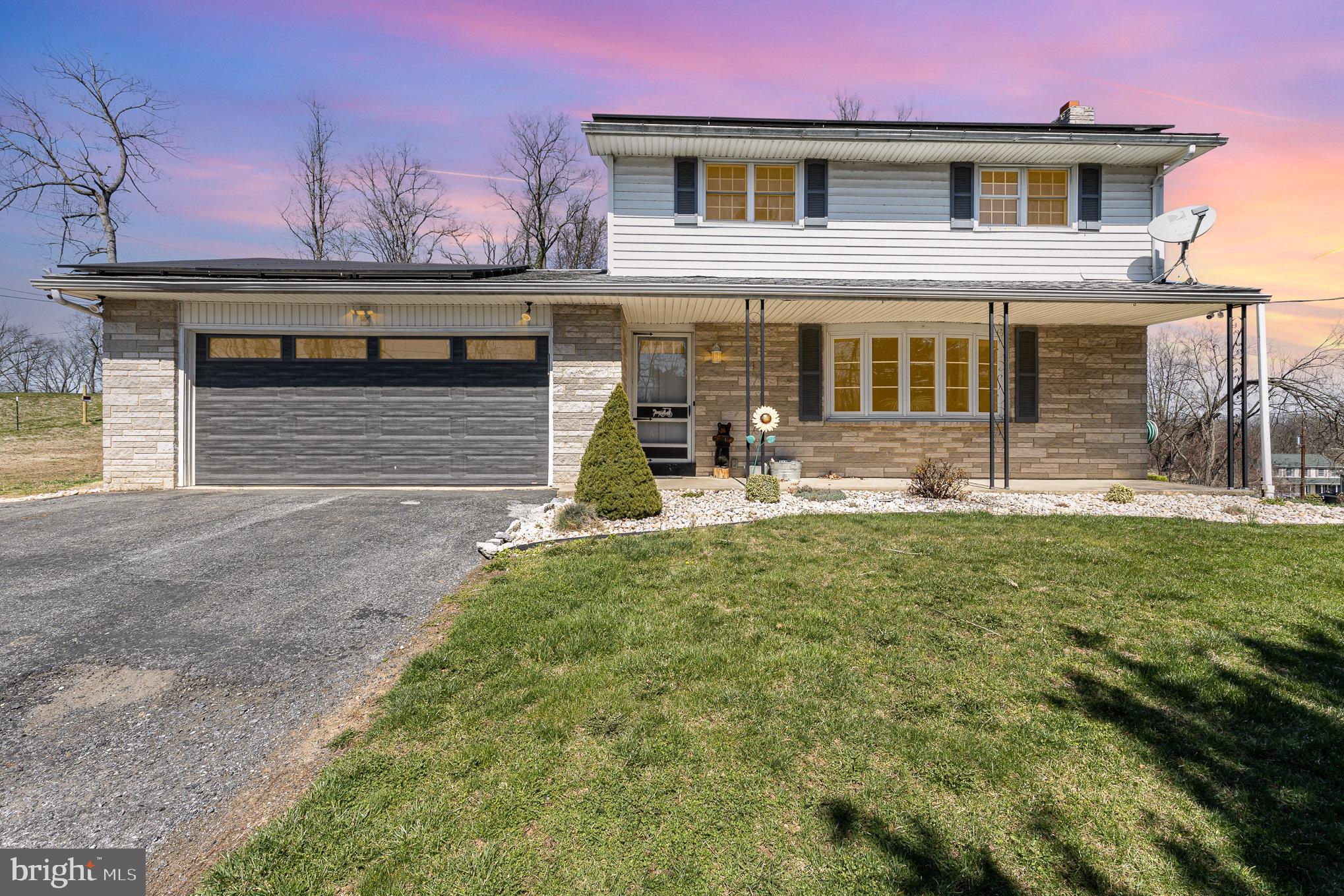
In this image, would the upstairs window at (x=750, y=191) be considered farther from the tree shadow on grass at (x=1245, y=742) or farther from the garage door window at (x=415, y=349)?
the tree shadow on grass at (x=1245, y=742)

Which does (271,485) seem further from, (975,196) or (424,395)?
(975,196)

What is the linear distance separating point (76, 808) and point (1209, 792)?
444 centimetres

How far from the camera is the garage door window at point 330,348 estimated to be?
379 inches

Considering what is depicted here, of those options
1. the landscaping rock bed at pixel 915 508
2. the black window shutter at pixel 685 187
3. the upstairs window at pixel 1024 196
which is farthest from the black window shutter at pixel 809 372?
the upstairs window at pixel 1024 196

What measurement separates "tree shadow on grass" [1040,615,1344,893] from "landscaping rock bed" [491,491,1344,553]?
12.6 ft

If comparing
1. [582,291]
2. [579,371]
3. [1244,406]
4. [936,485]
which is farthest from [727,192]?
[1244,406]

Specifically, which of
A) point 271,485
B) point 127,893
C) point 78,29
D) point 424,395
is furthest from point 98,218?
point 127,893

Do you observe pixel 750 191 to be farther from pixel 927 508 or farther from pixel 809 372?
pixel 927 508

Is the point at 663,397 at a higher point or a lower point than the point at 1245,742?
higher

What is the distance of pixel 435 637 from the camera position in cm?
379

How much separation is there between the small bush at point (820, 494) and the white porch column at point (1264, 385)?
6.69 metres

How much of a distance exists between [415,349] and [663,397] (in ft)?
14.7

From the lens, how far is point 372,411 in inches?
380

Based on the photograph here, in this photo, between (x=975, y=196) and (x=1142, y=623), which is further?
(x=975, y=196)
